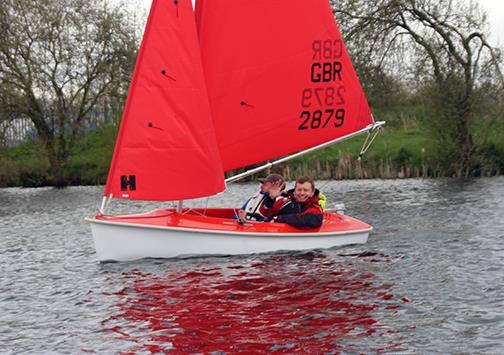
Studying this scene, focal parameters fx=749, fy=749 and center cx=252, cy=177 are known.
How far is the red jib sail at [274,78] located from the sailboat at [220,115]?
2 cm

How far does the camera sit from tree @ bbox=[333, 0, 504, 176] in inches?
1075

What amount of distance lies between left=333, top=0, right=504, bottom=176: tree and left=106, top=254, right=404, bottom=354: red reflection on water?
18.0 meters

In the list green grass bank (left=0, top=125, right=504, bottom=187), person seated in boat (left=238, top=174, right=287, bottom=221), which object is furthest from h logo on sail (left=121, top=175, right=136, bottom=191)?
green grass bank (left=0, top=125, right=504, bottom=187)

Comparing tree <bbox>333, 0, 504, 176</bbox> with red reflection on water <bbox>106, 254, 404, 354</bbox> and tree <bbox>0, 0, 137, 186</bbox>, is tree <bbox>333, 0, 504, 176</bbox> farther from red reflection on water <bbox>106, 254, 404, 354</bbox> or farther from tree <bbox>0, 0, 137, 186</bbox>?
red reflection on water <bbox>106, 254, 404, 354</bbox>

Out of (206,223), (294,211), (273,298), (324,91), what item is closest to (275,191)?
(294,211)

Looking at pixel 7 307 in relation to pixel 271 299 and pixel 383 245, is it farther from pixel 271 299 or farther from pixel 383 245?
pixel 383 245

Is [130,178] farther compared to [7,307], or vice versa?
[130,178]

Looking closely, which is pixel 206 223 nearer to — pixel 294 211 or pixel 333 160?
pixel 294 211

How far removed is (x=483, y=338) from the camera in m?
6.90

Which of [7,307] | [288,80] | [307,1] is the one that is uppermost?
[307,1]

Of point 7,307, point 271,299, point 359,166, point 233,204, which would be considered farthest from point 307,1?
point 359,166

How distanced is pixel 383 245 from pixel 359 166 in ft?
51.6

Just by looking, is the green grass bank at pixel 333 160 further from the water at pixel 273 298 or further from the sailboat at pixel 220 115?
the sailboat at pixel 220 115

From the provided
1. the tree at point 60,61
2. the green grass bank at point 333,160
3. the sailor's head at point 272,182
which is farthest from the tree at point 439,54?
the sailor's head at point 272,182
